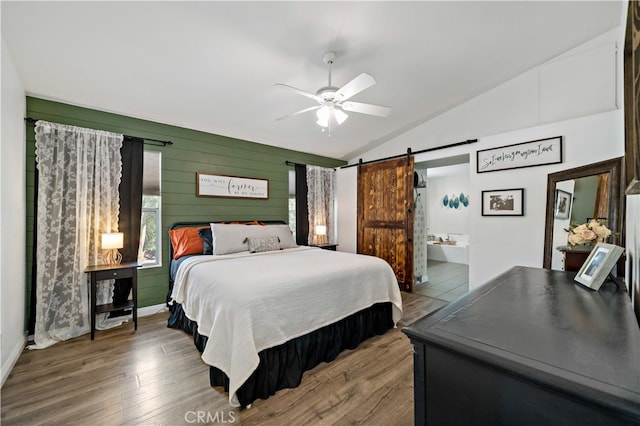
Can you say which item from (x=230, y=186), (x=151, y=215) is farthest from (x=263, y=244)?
(x=151, y=215)

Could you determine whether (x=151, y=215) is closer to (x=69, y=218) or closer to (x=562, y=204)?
(x=69, y=218)

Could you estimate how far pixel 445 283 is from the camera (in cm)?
500

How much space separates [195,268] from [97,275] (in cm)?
112

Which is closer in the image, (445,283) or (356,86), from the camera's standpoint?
(356,86)

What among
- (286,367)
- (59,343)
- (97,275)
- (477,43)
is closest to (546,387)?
(286,367)

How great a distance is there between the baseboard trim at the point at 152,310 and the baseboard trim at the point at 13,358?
0.98m

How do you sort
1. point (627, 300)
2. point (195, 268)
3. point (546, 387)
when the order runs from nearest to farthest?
point (546, 387) < point (627, 300) < point (195, 268)

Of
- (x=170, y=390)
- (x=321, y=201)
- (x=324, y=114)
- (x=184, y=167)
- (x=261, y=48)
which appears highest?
(x=261, y=48)

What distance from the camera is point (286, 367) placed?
6.73 feet

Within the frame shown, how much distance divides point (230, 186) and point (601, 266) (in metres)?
4.02

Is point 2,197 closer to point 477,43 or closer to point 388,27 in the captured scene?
point 388,27

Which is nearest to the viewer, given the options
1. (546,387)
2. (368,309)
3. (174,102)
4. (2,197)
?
(546,387)

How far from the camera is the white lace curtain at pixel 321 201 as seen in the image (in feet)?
16.8

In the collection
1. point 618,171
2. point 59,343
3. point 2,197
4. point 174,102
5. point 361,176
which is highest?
point 174,102
